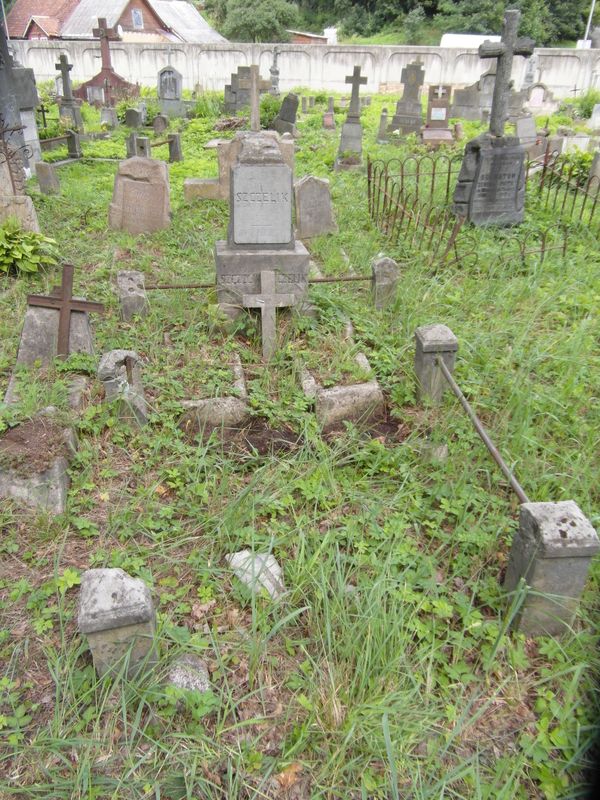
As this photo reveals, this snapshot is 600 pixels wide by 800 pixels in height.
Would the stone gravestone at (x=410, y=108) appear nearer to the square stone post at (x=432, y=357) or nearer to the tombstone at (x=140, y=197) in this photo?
the tombstone at (x=140, y=197)

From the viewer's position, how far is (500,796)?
189 cm

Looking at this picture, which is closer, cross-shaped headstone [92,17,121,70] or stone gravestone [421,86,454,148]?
stone gravestone [421,86,454,148]

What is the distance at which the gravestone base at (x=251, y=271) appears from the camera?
4742mm

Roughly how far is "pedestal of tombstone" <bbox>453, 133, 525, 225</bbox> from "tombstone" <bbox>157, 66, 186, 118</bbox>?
12.0 m

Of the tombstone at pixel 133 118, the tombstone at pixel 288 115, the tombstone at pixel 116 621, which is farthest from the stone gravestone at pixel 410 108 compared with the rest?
the tombstone at pixel 116 621

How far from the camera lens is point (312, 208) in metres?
6.91

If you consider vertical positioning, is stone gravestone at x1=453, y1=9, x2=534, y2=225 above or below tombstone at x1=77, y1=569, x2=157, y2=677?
above

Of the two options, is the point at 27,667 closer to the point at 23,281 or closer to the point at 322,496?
the point at 322,496

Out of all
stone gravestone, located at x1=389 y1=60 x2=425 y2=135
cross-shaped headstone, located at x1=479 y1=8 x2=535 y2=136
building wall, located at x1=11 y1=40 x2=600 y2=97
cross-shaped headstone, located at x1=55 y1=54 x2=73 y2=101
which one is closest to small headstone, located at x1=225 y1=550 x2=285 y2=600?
cross-shaped headstone, located at x1=479 y1=8 x2=535 y2=136

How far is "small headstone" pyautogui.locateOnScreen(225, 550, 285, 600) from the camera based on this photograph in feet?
8.49

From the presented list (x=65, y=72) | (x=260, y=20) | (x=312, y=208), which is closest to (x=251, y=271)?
(x=312, y=208)

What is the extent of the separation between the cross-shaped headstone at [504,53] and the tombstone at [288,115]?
23.1 feet

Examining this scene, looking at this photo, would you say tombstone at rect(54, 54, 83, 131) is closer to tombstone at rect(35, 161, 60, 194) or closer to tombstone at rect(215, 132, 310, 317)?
tombstone at rect(35, 161, 60, 194)

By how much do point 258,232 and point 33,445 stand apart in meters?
2.48
